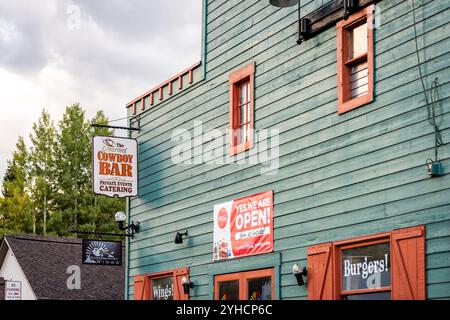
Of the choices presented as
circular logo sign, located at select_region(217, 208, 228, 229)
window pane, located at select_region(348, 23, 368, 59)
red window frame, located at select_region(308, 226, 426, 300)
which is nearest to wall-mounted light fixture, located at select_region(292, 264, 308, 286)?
red window frame, located at select_region(308, 226, 426, 300)

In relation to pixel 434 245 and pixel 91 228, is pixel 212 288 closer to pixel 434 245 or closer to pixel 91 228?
pixel 434 245

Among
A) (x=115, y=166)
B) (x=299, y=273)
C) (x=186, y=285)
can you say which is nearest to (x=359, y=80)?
(x=299, y=273)

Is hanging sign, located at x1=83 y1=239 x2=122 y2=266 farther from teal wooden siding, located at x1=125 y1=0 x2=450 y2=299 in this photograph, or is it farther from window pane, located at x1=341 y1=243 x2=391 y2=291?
window pane, located at x1=341 y1=243 x2=391 y2=291

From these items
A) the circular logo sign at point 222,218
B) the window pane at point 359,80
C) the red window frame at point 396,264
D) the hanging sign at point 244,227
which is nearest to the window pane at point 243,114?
the hanging sign at point 244,227

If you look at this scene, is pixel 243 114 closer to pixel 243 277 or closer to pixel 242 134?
pixel 242 134

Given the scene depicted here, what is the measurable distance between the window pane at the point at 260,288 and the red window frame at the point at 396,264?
1511 millimetres

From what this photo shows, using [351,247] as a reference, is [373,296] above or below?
below

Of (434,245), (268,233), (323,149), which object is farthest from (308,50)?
(434,245)

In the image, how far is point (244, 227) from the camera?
15422 millimetres

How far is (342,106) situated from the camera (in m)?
13.1

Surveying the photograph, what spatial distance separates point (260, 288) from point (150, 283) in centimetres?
463

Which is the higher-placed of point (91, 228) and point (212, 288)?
point (91, 228)
